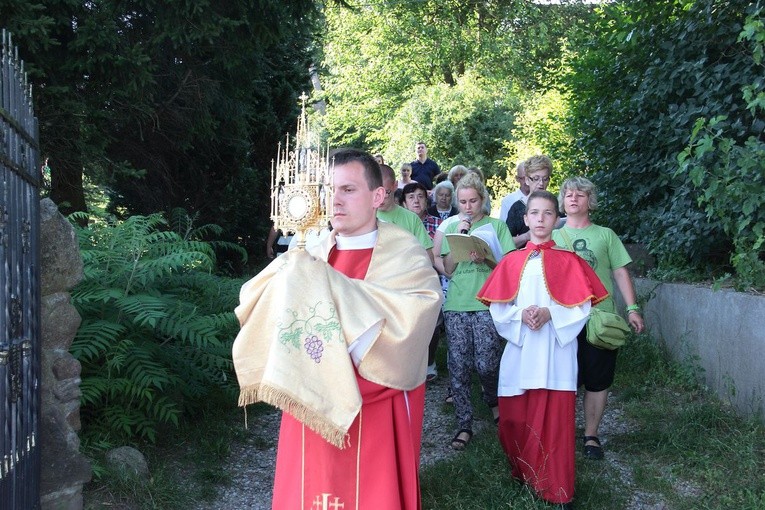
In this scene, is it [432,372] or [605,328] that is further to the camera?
[432,372]

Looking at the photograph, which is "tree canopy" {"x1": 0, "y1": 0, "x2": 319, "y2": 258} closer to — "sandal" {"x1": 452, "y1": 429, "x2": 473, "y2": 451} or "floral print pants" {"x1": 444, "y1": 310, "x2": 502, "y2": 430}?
"floral print pants" {"x1": 444, "y1": 310, "x2": 502, "y2": 430}

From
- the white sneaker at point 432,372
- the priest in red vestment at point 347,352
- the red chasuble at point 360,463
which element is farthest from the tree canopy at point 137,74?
the red chasuble at point 360,463

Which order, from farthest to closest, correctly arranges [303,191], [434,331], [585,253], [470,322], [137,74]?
1. [137,74]
2. [470,322]
3. [585,253]
4. [434,331]
5. [303,191]

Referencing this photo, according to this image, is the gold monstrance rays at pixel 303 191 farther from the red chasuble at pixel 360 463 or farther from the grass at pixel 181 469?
the grass at pixel 181 469

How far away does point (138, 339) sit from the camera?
20.1 feet

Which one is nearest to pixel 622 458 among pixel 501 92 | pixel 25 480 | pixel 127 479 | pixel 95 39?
pixel 127 479

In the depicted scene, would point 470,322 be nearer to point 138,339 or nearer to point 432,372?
point 432,372

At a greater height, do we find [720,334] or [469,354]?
[720,334]

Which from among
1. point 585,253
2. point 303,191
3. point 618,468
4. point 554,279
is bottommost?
point 618,468

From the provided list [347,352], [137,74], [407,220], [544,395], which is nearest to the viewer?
[347,352]

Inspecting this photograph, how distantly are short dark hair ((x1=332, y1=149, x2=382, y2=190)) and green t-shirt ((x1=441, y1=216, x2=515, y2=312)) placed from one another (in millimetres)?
2944

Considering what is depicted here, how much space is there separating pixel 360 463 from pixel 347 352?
61 centimetres

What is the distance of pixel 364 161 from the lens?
374 cm

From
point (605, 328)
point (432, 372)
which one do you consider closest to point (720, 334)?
point (605, 328)
